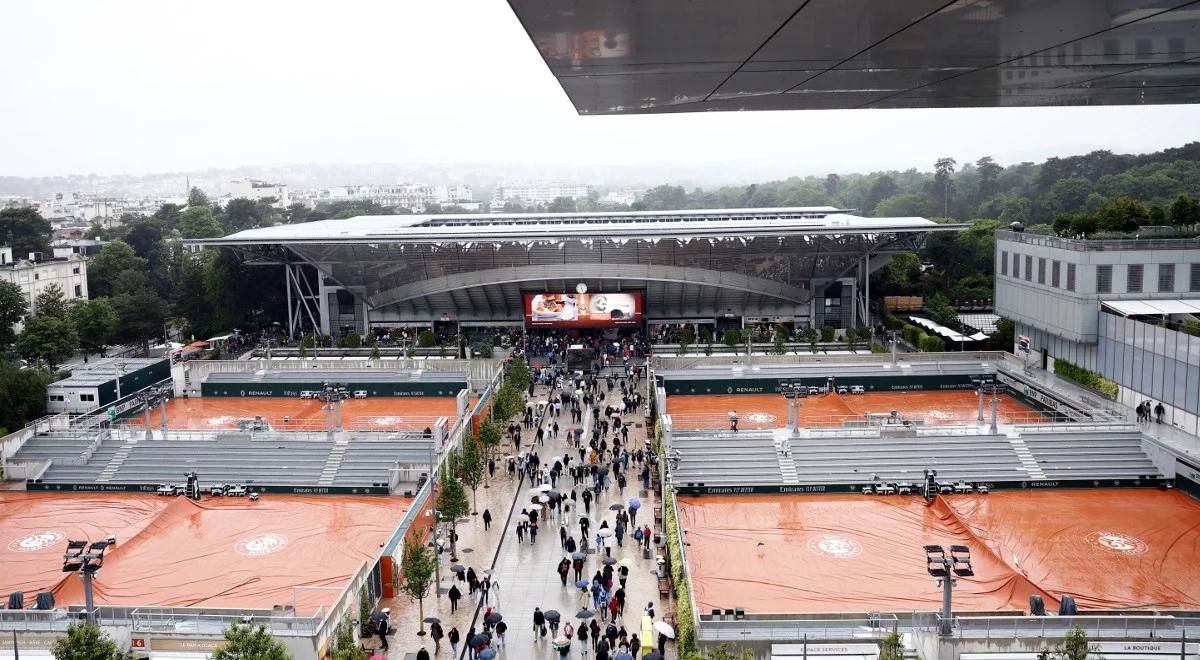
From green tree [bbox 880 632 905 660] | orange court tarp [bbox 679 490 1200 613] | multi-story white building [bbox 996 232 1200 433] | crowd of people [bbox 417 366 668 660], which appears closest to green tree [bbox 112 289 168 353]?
crowd of people [bbox 417 366 668 660]

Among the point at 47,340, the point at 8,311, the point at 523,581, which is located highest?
the point at 8,311

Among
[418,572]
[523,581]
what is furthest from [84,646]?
[523,581]

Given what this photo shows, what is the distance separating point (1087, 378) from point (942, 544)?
43.0ft

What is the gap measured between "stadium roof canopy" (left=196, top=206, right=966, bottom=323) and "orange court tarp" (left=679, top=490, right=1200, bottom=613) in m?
20.8

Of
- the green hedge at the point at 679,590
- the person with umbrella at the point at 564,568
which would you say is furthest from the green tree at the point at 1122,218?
the person with umbrella at the point at 564,568

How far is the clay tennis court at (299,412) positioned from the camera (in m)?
31.1

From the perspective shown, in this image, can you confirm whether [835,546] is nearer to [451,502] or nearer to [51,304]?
[451,502]

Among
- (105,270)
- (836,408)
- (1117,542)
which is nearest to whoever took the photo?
(1117,542)

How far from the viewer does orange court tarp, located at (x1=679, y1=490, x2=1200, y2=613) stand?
17.1m

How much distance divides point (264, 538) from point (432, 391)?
14.6 m

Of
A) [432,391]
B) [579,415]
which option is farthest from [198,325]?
[579,415]

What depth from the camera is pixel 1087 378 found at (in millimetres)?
29438

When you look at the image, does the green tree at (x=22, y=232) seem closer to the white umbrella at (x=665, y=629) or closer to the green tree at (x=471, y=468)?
the green tree at (x=471, y=468)

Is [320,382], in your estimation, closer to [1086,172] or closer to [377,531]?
[377,531]
